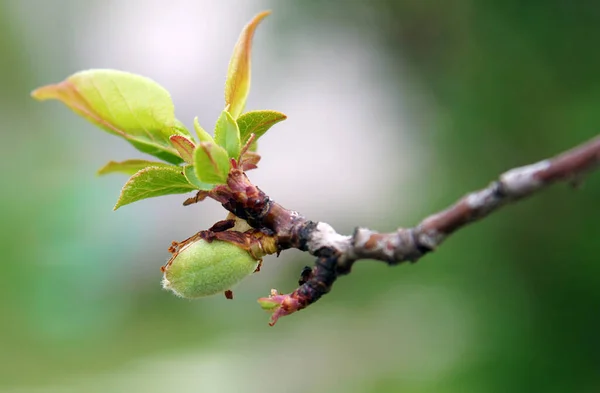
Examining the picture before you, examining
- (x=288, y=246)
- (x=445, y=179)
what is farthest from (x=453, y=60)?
(x=288, y=246)

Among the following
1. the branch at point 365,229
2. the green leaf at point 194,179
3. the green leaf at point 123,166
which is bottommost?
the branch at point 365,229

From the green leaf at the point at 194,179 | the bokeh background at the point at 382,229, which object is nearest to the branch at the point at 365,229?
the green leaf at the point at 194,179

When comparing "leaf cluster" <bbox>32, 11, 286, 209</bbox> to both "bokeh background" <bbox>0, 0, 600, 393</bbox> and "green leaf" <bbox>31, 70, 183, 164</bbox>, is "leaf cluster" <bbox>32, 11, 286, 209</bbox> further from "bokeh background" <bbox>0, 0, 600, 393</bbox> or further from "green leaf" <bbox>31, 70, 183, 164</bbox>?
"bokeh background" <bbox>0, 0, 600, 393</bbox>

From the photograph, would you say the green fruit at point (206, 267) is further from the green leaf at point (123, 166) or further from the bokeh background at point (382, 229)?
the bokeh background at point (382, 229)

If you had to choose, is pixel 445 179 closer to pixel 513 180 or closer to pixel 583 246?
pixel 583 246

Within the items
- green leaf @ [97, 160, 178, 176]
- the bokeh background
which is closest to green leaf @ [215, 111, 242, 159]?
green leaf @ [97, 160, 178, 176]
